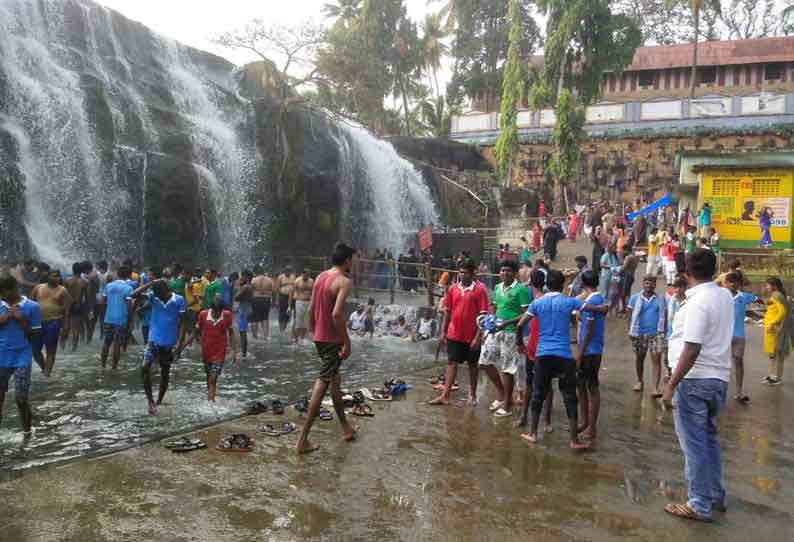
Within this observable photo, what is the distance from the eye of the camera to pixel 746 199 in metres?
18.2

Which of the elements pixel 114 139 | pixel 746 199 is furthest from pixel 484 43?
pixel 114 139

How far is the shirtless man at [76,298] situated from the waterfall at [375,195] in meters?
14.3

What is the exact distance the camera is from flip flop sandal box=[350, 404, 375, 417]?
6.52m

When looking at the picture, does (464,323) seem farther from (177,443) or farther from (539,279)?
(177,443)

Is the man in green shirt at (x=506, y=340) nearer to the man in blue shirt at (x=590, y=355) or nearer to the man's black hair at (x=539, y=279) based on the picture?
the man's black hair at (x=539, y=279)

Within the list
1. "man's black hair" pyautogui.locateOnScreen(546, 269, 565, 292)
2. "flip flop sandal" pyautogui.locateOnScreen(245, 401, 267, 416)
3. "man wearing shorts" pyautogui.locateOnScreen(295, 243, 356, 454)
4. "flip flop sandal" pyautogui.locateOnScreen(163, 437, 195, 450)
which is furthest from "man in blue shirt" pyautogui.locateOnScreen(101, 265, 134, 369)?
"man's black hair" pyautogui.locateOnScreen(546, 269, 565, 292)

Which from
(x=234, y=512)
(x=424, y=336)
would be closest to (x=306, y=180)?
(x=424, y=336)

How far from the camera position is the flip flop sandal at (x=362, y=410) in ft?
21.4

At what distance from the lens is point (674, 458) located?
541 centimetres

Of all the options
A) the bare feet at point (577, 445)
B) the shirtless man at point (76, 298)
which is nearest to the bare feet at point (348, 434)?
the bare feet at point (577, 445)

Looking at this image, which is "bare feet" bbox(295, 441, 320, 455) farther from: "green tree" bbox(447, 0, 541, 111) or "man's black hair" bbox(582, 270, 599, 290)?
"green tree" bbox(447, 0, 541, 111)

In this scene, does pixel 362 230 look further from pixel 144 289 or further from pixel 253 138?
pixel 144 289

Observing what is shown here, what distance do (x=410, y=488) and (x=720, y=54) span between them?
38.9 meters

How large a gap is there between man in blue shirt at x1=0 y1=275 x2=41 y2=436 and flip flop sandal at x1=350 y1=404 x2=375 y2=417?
9.91ft
